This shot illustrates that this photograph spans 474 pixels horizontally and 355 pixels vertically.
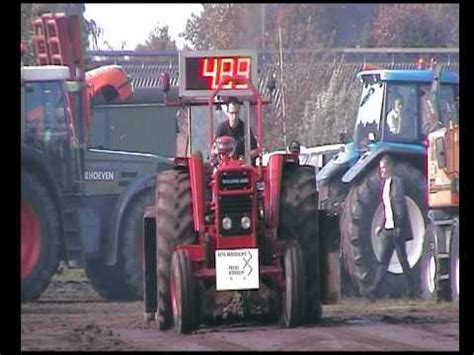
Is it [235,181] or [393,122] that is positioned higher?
[393,122]

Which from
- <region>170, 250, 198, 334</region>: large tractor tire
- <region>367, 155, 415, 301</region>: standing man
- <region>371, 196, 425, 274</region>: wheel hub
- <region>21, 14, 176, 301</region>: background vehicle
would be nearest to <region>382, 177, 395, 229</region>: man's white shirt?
<region>367, 155, 415, 301</region>: standing man

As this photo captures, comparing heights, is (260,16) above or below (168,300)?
above

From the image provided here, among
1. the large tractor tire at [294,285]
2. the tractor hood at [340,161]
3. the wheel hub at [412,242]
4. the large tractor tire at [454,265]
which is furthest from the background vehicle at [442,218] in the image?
the large tractor tire at [294,285]

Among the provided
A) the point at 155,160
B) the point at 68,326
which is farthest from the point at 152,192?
the point at 68,326

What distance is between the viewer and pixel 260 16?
1536 centimetres

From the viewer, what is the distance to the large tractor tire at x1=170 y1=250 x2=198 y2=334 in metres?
12.5

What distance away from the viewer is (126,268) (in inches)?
627

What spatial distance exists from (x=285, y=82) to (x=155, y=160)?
1.68 meters

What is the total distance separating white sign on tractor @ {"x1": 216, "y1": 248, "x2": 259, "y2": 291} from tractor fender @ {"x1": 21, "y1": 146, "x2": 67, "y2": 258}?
3410 millimetres

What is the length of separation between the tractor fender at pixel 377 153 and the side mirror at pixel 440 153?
1.73 ft

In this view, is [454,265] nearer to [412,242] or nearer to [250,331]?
[412,242]

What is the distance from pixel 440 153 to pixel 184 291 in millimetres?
3939

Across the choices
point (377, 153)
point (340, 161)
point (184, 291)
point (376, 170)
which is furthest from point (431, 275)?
point (184, 291)
